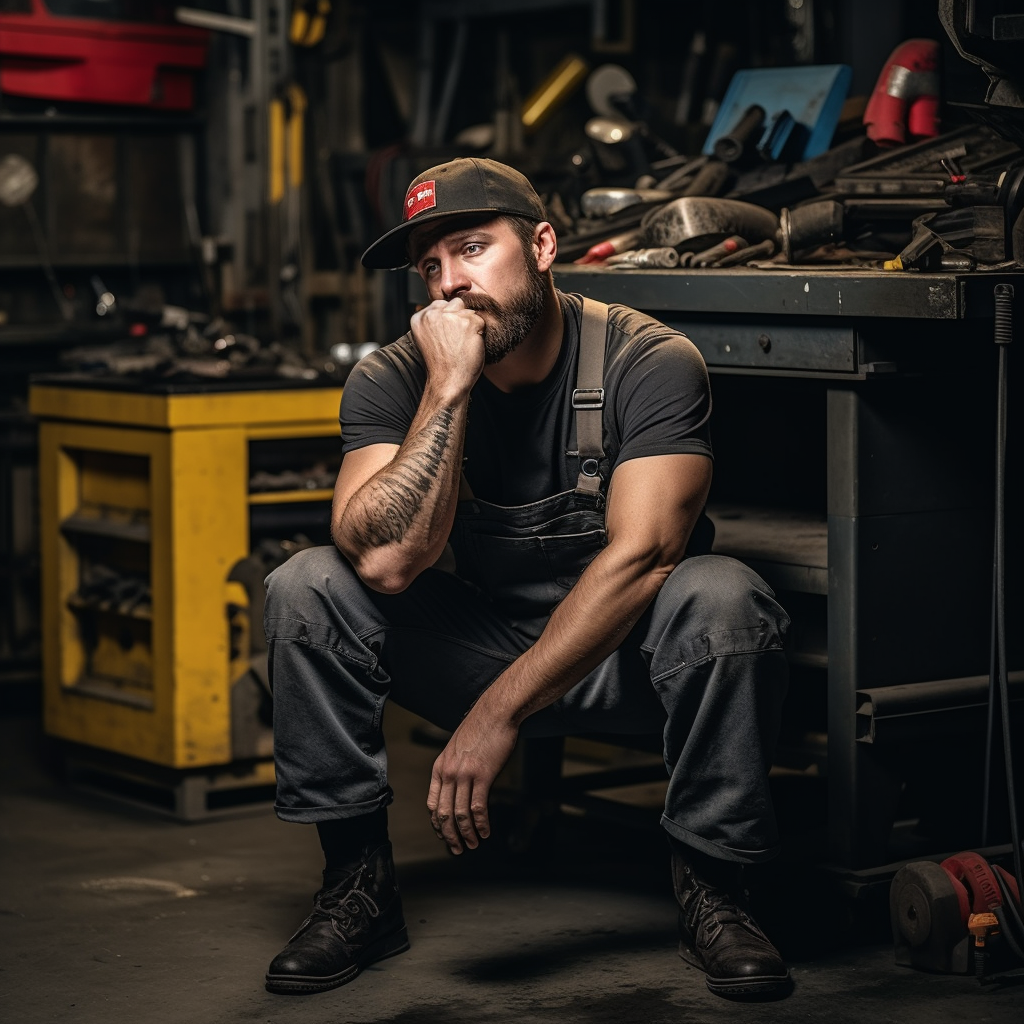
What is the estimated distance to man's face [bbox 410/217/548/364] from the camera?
294cm

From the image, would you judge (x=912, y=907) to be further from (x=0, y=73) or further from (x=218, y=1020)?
(x=0, y=73)

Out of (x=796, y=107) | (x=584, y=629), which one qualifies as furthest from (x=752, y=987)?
(x=796, y=107)

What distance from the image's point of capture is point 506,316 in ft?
9.66

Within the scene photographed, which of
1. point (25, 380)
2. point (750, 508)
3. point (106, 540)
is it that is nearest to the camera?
point (750, 508)

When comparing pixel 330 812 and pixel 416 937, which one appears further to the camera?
pixel 416 937

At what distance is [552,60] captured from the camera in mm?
6145

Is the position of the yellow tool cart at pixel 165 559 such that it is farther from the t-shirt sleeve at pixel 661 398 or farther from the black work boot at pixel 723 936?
the black work boot at pixel 723 936

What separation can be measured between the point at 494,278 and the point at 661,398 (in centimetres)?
36

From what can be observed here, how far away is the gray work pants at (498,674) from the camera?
269 cm

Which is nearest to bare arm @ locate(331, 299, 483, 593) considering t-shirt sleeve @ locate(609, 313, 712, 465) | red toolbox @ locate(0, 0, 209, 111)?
t-shirt sleeve @ locate(609, 313, 712, 465)

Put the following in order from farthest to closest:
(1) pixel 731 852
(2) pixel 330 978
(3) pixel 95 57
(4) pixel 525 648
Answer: (3) pixel 95 57
(4) pixel 525 648
(2) pixel 330 978
(1) pixel 731 852

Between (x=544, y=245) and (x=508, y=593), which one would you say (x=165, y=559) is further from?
(x=544, y=245)

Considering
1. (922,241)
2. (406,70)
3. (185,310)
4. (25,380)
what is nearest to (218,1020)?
(922,241)

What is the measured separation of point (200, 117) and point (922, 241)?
3.58 metres
